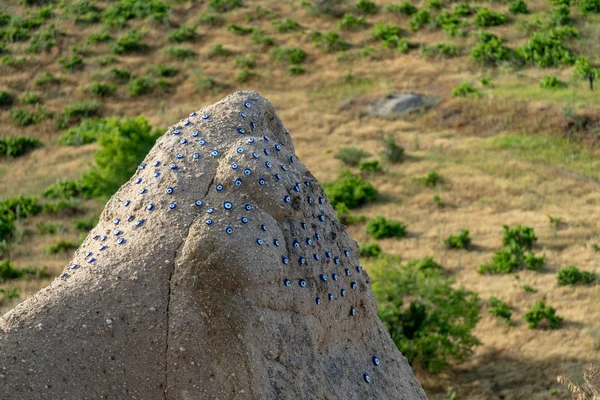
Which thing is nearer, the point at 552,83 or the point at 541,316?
the point at 541,316

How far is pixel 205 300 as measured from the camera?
23.6ft

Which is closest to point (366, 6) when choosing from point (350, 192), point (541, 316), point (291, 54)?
point (291, 54)

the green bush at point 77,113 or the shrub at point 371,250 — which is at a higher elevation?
the shrub at point 371,250

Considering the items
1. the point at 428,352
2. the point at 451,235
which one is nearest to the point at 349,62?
the point at 451,235

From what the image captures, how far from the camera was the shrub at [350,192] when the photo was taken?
94.0 ft

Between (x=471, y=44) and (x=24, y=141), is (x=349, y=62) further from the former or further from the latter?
(x=24, y=141)

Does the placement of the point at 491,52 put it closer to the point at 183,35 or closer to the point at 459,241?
the point at 183,35

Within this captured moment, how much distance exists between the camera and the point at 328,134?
34375 mm

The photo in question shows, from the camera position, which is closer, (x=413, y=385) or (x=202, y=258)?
(x=202, y=258)


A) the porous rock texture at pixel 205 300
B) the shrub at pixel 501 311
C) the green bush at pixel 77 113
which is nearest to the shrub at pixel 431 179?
the shrub at pixel 501 311

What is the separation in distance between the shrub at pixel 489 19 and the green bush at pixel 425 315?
22.6 meters

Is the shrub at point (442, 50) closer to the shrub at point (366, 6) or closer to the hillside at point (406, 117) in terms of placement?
the hillside at point (406, 117)

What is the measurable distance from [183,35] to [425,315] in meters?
27.8

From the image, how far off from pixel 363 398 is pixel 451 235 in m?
17.8
